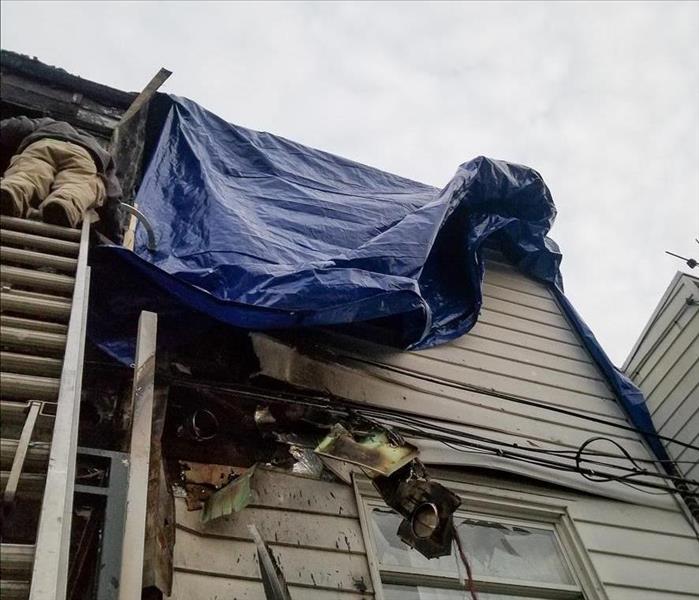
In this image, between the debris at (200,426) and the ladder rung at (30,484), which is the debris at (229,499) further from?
the ladder rung at (30,484)

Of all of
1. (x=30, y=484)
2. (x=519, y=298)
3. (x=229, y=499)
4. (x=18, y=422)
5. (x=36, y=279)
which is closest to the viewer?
(x=30, y=484)

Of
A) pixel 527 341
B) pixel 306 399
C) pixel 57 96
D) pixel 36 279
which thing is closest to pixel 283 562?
pixel 306 399

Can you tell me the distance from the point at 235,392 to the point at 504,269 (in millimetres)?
3409

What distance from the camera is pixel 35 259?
8.38ft

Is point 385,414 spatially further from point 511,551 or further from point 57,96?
point 57,96

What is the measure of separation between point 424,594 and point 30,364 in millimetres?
1957

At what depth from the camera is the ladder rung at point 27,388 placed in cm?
198

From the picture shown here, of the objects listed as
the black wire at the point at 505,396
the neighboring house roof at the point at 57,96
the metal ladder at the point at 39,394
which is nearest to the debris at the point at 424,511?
the black wire at the point at 505,396

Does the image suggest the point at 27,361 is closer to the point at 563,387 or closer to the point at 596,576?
the point at 596,576

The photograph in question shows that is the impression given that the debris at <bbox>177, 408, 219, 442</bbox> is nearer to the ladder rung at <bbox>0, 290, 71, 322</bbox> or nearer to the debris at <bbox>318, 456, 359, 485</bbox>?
the debris at <bbox>318, 456, 359, 485</bbox>

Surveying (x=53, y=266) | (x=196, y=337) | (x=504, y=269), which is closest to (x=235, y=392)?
(x=196, y=337)

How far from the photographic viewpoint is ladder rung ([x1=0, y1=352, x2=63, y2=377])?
2.09 meters

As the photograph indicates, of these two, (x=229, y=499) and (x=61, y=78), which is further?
(x=61, y=78)

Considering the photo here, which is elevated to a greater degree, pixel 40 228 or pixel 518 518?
pixel 40 228
